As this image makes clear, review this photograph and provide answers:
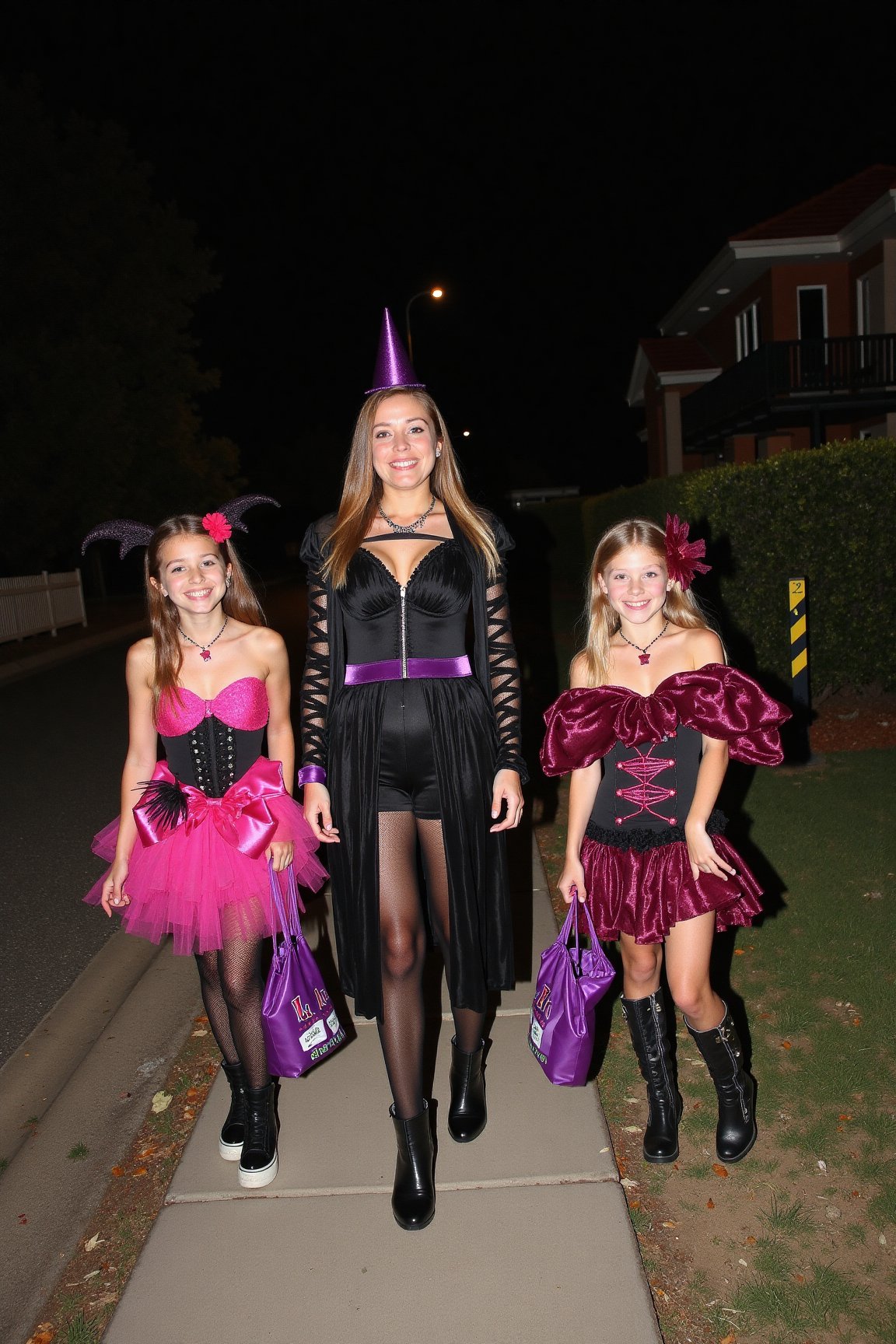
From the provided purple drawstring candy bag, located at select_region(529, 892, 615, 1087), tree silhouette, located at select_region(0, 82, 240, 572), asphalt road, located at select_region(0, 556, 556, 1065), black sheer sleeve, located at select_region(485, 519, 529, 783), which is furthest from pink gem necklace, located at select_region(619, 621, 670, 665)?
tree silhouette, located at select_region(0, 82, 240, 572)

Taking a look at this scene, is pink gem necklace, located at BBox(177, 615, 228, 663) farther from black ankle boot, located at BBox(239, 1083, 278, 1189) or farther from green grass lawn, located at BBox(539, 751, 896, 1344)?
green grass lawn, located at BBox(539, 751, 896, 1344)

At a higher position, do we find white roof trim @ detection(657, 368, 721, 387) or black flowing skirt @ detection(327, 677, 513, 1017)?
white roof trim @ detection(657, 368, 721, 387)

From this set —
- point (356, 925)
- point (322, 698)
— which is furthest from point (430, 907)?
point (322, 698)

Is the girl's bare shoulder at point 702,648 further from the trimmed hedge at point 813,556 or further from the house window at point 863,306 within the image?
the house window at point 863,306

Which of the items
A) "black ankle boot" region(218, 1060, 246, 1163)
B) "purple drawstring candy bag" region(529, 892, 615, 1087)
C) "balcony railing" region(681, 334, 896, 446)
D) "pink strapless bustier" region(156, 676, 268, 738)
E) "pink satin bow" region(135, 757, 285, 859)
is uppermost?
"balcony railing" region(681, 334, 896, 446)

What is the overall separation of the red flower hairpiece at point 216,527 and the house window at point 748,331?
819 inches

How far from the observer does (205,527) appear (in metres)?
3.08

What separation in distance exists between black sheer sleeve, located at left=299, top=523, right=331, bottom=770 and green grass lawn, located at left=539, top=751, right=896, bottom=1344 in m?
1.65

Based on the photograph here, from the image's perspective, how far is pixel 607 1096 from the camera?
3.36 metres

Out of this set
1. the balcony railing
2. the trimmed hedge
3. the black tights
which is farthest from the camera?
the balcony railing

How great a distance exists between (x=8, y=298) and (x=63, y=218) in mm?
3063

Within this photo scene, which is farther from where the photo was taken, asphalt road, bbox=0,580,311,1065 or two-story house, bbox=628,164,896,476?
two-story house, bbox=628,164,896,476

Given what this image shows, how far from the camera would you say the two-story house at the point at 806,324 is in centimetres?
1834

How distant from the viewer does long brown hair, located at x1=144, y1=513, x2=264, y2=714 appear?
3.03 meters
